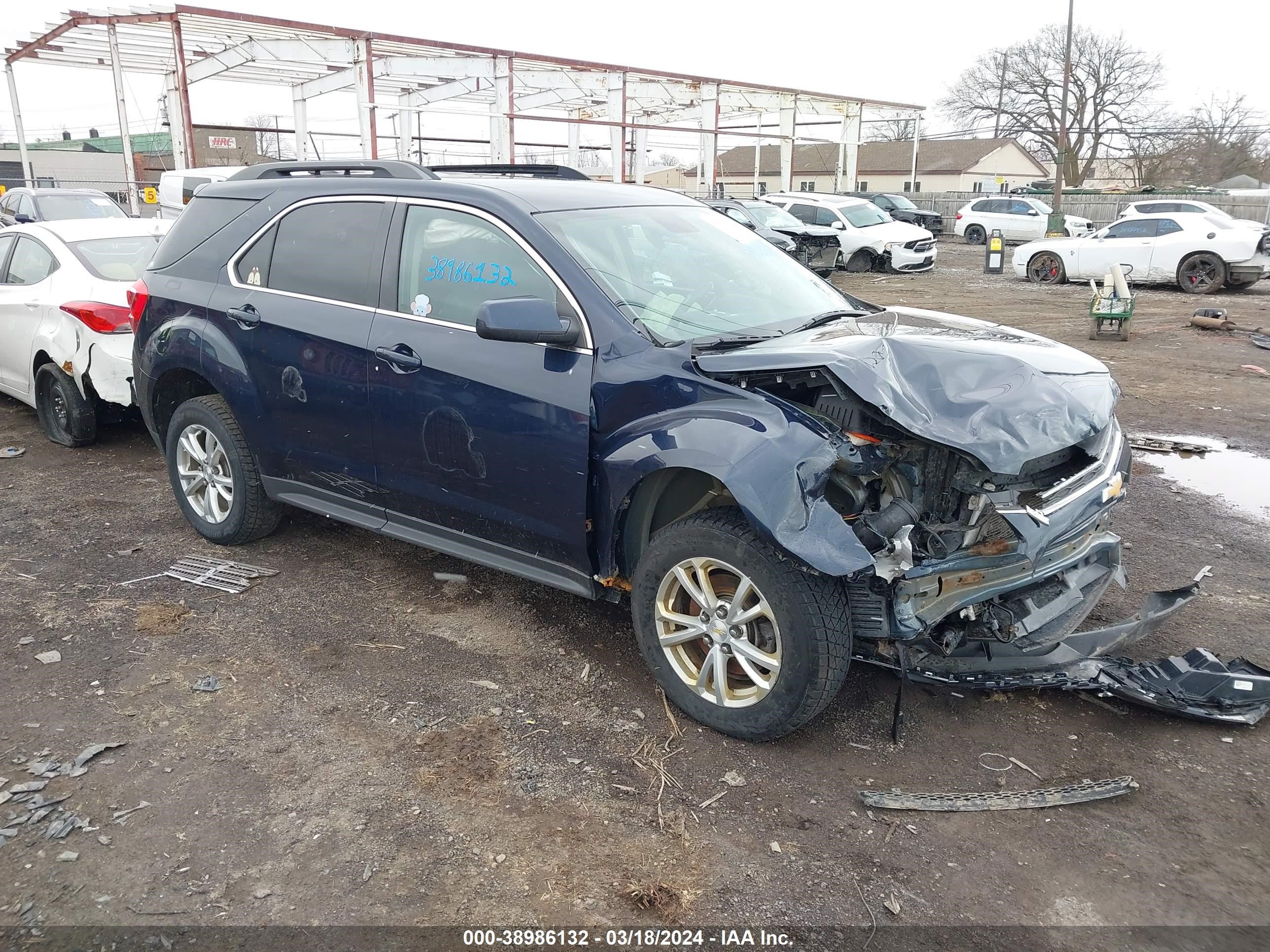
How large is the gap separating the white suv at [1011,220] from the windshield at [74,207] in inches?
983

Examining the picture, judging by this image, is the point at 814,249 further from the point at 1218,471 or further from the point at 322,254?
the point at 322,254

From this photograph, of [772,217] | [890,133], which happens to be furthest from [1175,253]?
[890,133]

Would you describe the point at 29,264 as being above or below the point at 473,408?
above

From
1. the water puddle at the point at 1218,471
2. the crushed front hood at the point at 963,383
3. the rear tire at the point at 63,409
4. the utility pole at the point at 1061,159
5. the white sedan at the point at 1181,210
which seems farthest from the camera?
the utility pole at the point at 1061,159

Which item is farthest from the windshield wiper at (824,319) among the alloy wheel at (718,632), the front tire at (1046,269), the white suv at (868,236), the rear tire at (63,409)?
the white suv at (868,236)

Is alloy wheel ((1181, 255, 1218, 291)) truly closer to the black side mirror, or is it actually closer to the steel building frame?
the steel building frame

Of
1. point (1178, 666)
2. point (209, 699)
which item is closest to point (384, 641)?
point (209, 699)

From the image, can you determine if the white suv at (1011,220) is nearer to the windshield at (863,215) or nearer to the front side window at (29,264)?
the windshield at (863,215)

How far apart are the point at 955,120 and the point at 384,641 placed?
225 ft

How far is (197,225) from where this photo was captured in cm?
514

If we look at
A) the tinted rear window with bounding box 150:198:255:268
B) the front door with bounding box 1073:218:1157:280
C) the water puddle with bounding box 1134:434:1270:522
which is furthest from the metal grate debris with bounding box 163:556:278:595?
the front door with bounding box 1073:218:1157:280

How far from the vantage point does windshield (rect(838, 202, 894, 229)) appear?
874 inches

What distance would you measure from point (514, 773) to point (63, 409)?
228 inches

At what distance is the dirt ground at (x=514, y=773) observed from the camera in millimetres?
2689
